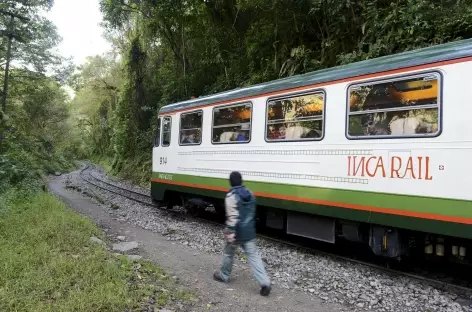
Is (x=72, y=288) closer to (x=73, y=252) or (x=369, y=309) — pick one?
(x=73, y=252)

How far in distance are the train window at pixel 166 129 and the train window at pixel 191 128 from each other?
0.73m

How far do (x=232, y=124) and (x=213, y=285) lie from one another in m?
3.98

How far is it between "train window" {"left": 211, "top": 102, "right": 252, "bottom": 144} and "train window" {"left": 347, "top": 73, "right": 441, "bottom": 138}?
245 cm

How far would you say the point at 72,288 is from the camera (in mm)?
4344

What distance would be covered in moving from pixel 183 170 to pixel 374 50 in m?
5.70

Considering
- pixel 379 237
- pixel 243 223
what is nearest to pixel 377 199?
pixel 379 237

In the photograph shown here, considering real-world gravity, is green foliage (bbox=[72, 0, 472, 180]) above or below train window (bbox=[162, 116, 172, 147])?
above

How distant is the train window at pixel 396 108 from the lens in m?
5.16

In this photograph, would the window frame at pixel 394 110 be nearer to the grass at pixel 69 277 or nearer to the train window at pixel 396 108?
the train window at pixel 396 108

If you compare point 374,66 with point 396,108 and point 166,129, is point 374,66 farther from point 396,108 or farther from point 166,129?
point 166,129

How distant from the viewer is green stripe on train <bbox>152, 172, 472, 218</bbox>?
485 centimetres

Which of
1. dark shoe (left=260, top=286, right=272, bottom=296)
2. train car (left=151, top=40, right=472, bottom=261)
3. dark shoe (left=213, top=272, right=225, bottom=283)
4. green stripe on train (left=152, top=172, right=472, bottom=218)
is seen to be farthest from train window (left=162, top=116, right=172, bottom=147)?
dark shoe (left=260, top=286, right=272, bottom=296)

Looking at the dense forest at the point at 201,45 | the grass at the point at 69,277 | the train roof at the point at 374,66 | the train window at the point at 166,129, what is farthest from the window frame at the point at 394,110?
the train window at the point at 166,129

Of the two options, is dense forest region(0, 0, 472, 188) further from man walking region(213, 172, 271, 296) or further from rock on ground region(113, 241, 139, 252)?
rock on ground region(113, 241, 139, 252)
